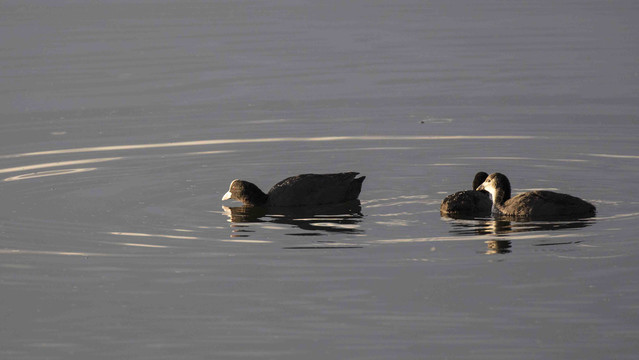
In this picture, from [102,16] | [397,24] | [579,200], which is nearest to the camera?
[579,200]

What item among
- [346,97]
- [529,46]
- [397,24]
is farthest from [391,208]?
[397,24]

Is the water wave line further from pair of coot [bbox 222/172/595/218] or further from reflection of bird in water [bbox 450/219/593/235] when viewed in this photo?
reflection of bird in water [bbox 450/219/593/235]

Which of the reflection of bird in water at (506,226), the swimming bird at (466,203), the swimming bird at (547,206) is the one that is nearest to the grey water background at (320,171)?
the reflection of bird in water at (506,226)

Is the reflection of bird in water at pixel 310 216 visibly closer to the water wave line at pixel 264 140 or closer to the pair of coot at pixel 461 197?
the pair of coot at pixel 461 197

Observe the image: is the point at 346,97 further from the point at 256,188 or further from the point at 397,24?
the point at 397,24

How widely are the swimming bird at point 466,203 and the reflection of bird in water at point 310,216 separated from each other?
42.8 inches

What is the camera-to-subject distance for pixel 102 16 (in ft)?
137

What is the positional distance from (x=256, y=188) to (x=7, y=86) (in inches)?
483

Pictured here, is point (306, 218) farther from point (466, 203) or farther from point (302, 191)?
point (466, 203)

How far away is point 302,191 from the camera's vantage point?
1711cm

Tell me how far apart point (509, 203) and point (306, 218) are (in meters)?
2.52

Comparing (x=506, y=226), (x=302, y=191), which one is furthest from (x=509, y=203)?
(x=302, y=191)

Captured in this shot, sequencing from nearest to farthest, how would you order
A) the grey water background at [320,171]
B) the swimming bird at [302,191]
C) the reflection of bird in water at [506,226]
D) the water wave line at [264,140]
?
the grey water background at [320,171], the reflection of bird in water at [506,226], the swimming bird at [302,191], the water wave line at [264,140]

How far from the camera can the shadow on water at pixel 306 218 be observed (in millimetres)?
15609
